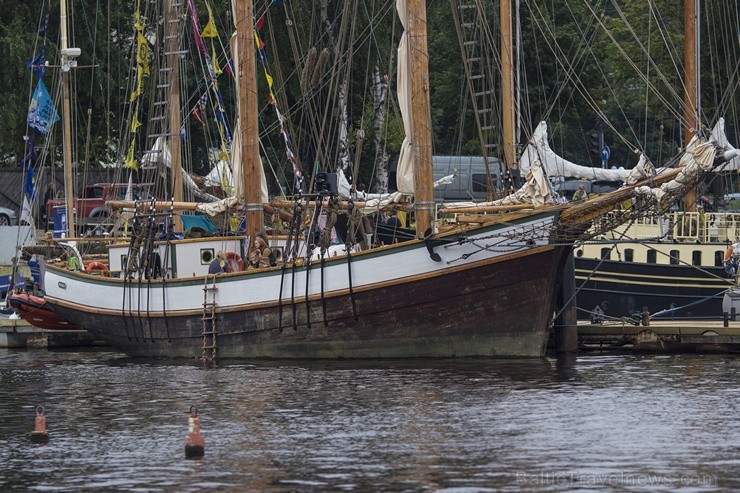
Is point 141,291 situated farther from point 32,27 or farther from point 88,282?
point 32,27

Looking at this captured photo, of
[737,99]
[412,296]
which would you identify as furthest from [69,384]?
[737,99]

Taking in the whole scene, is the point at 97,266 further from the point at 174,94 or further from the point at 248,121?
the point at 248,121

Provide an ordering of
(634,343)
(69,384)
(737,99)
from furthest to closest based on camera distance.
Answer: (737,99) → (634,343) → (69,384)

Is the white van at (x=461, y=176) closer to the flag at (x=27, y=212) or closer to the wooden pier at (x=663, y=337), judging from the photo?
the flag at (x=27, y=212)

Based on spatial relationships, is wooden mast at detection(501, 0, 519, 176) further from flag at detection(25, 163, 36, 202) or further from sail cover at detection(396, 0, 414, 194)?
flag at detection(25, 163, 36, 202)

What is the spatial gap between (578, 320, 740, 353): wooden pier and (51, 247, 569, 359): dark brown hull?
253 cm

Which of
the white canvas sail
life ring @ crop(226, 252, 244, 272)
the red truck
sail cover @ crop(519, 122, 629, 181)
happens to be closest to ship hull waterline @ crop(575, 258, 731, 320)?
sail cover @ crop(519, 122, 629, 181)

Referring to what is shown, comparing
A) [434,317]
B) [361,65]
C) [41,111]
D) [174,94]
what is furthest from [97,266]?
[361,65]

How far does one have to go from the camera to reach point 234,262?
4225 centimetres

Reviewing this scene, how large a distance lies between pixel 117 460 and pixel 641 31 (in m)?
50.9

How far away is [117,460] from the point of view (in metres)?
25.5

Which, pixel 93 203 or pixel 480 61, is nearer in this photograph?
pixel 480 61

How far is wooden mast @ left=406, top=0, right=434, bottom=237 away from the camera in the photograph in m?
38.6

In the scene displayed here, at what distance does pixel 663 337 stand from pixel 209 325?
35.1 feet
